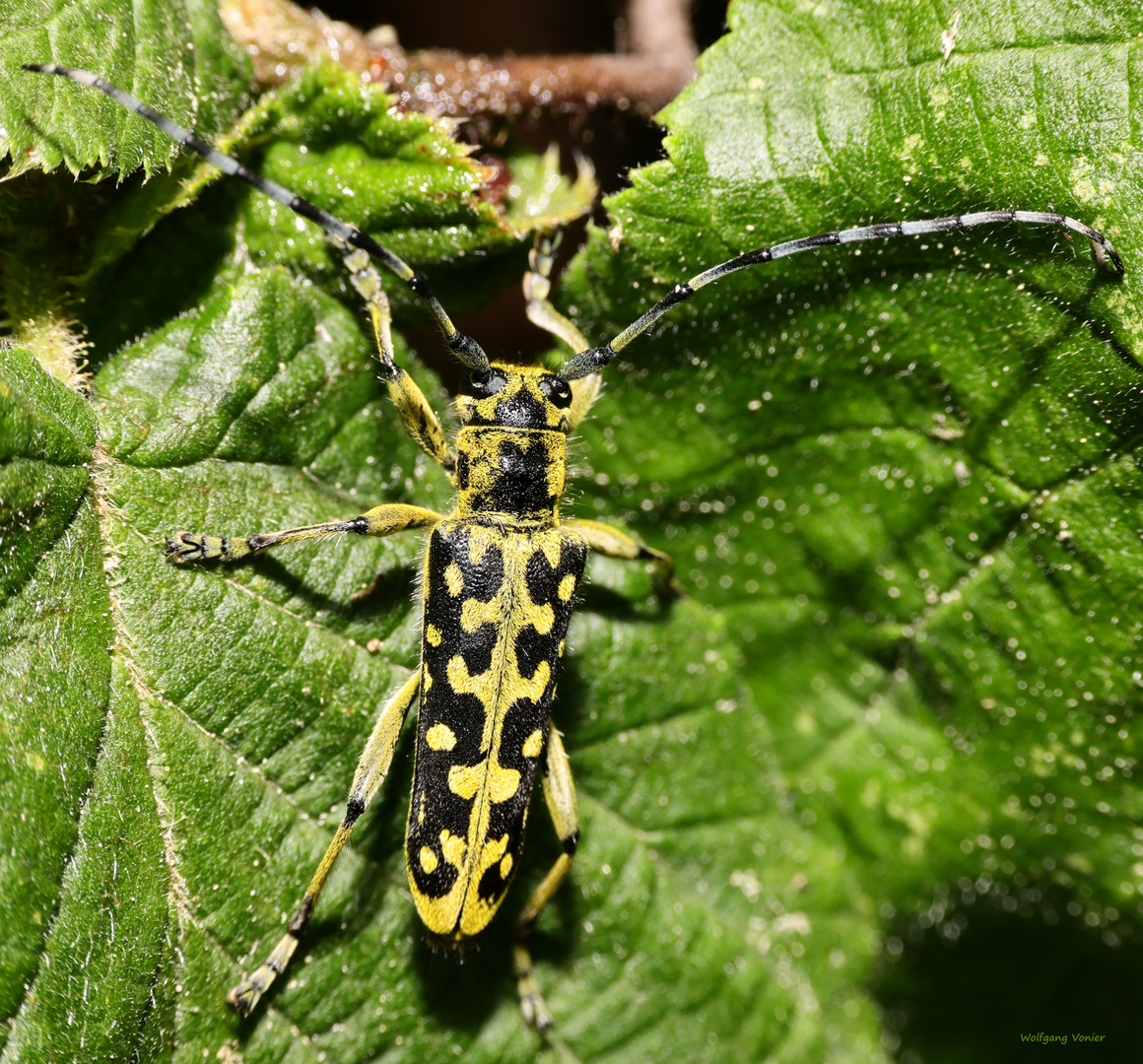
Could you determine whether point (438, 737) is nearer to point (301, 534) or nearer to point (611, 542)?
point (301, 534)

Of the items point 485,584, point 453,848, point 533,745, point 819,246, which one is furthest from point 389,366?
point 453,848

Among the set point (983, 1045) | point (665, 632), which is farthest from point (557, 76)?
point (983, 1045)

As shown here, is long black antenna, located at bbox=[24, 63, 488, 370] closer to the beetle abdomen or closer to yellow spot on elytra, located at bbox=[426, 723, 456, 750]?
the beetle abdomen

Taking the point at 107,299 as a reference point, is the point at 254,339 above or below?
below

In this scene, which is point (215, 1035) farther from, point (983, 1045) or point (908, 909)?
point (983, 1045)

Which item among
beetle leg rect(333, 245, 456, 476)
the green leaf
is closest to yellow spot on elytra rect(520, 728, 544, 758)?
the green leaf
